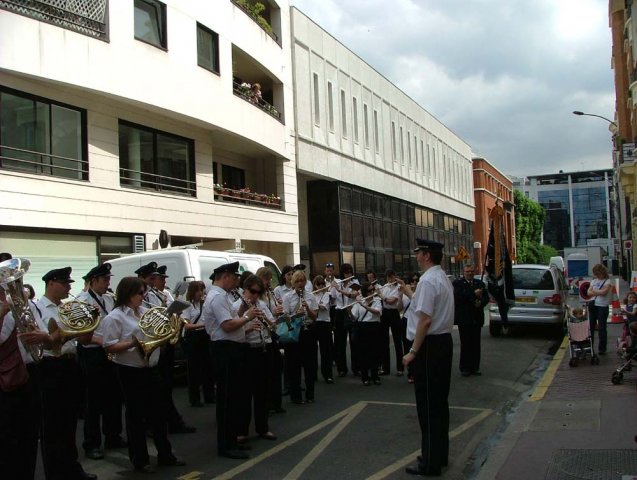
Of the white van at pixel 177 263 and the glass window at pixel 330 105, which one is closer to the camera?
the white van at pixel 177 263

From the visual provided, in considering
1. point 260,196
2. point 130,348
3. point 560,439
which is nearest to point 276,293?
point 130,348

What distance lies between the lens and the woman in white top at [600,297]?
1209 centimetres

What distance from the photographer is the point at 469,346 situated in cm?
1102

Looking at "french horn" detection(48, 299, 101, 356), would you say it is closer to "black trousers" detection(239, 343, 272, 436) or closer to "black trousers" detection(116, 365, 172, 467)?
"black trousers" detection(116, 365, 172, 467)

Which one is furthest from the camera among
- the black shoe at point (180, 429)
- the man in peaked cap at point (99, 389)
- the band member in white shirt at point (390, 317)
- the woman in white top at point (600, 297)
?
the woman in white top at point (600, 297)

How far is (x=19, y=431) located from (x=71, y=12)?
13465mm

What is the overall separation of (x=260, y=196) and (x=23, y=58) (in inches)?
454

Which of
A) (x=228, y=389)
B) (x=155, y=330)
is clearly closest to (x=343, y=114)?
(x=228, y=389)

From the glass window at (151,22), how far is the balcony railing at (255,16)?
448 centimetres

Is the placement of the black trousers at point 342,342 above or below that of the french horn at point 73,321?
below

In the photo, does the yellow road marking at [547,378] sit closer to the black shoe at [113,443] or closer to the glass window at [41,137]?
the black shoe at [113,443]

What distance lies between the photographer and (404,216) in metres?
39.8

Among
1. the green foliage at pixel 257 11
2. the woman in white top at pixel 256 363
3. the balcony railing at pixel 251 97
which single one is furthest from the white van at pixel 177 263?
the green foliage at pixel 257 11

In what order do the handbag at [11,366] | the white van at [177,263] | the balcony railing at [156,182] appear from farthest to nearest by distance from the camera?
1. the balcony railing at [156,182]
2. the white van at [177,263]
3. the handbag at [11,366]
